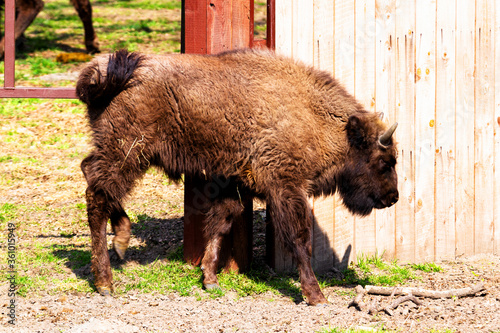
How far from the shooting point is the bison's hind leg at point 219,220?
530 centimetres

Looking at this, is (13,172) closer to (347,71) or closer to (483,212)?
(347,71)

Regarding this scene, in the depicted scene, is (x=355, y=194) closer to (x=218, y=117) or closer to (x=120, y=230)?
(x=218, y=117)

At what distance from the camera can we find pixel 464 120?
19.6ft

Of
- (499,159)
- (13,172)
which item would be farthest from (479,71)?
(13,172)

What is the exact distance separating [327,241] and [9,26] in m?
3.44

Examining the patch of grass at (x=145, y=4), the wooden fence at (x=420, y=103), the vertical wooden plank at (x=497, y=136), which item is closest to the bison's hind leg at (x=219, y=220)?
the wooden fence at (x=420, y=103)

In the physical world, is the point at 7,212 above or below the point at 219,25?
below

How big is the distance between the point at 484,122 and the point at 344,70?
5.17ft

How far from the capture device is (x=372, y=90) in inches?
223

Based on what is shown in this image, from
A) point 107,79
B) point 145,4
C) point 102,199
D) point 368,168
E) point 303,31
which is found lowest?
point 102,199

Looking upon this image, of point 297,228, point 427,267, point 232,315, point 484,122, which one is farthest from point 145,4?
point 232,315

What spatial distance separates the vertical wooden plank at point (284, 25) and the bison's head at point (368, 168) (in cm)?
91

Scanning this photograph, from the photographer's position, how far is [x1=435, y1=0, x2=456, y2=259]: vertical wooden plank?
5.85 metres

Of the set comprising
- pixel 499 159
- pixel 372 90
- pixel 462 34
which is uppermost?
pixel 462 34
